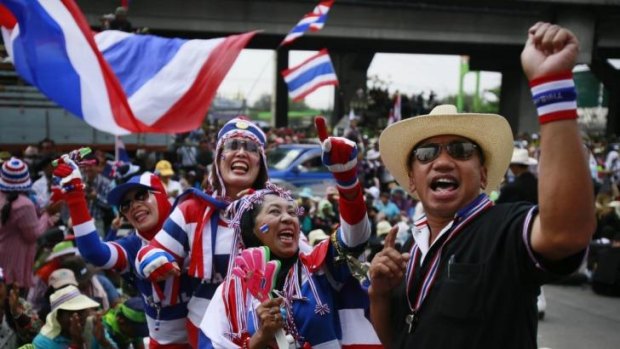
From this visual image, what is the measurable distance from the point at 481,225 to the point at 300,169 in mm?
12155

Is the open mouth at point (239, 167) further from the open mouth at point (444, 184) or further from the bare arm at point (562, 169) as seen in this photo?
the bare arm at point (562, 169)

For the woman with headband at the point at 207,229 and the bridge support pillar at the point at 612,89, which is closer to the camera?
the woman with headband at the point at 207,229

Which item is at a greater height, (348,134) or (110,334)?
(348,134)

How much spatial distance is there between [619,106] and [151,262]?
42.8 meters

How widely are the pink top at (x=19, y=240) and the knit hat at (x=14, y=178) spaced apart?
0.10 m

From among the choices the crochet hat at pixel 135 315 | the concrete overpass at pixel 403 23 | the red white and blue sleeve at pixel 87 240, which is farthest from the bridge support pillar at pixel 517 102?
the red white and blue sleeve at pixel 87 240

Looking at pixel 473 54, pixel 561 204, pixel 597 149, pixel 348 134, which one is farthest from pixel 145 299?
pixel 473 54

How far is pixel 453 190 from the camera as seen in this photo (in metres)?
2.06

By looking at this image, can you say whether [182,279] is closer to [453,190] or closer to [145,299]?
[145,299]

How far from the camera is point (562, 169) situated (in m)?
1.54

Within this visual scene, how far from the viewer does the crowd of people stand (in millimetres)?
1587

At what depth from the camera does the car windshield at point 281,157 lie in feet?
46.6

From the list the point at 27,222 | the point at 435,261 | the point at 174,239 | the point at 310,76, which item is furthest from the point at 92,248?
the point at 310,76

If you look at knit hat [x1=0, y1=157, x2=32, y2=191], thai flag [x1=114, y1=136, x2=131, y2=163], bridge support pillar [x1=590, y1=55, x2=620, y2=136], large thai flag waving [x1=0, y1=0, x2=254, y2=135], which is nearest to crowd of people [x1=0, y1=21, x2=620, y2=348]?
large thai flag waving [x1=0, y1=0, x2=254, y2=135]
